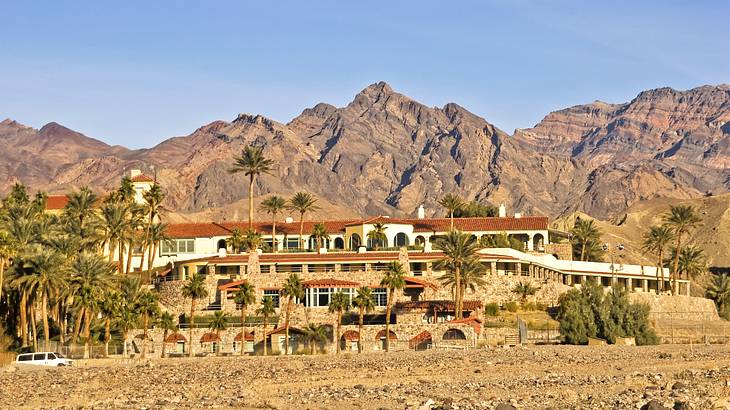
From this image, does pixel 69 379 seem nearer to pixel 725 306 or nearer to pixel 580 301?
pixel 580 301

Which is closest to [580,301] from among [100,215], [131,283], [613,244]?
[131,283]

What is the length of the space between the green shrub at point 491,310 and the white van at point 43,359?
3849 centimetres

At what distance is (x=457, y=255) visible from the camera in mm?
92125

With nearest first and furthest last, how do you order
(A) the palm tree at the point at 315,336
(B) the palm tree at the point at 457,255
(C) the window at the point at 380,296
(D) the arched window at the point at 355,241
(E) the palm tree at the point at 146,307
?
(E) the palm tree at the point at 146,307 → (A) the palm tree at the point at 315,336 → (B) the palm tree at the point at 457,255 → (C) the window at the point at 380,296 → (D) the arched window at the point at 355,241

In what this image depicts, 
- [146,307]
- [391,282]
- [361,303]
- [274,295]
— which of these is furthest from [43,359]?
[274,295]

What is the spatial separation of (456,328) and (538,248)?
3347 centimetres

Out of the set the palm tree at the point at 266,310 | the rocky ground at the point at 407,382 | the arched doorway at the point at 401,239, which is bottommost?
the rocky ground at the point at 407,382

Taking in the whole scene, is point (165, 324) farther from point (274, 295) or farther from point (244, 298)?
point (274, 295)

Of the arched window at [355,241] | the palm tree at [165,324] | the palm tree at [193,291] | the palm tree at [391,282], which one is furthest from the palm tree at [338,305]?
the arched window at [355,241]

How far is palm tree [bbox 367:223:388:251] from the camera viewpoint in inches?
4496

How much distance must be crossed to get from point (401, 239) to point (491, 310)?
24.2 m

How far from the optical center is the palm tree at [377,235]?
11419 cm

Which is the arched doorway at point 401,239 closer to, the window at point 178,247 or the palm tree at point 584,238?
the palm tree at point 584,238

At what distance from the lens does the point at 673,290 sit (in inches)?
4560
